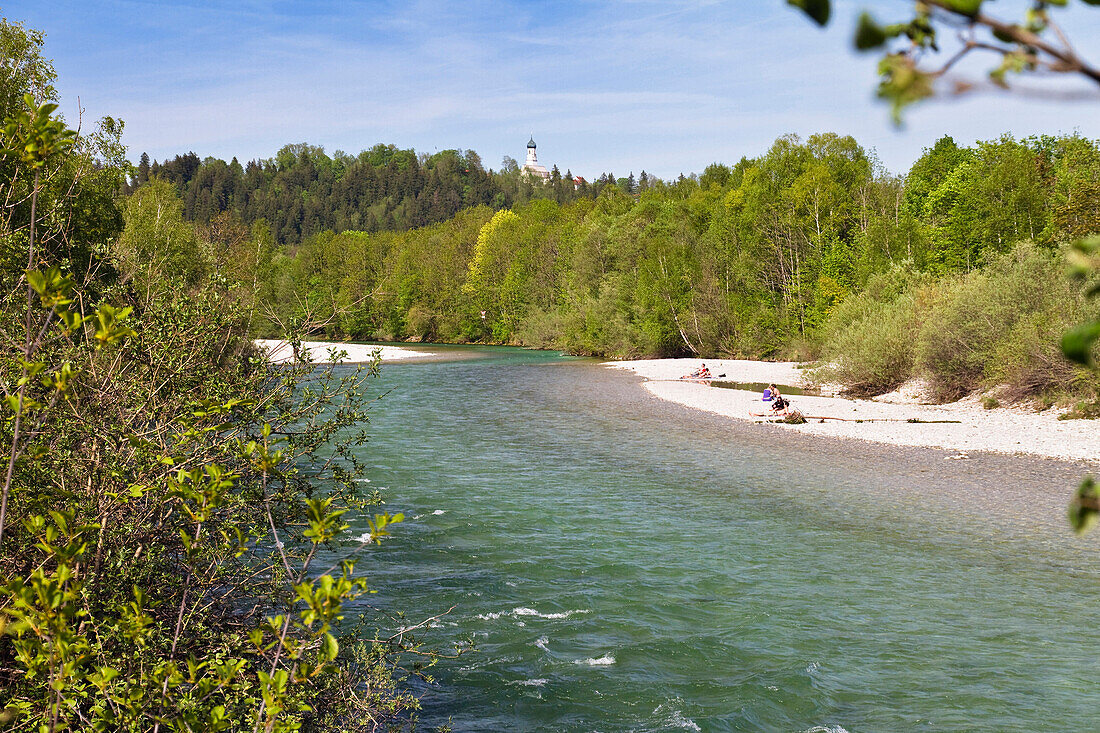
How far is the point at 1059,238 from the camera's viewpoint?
3891cm

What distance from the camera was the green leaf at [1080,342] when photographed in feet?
3.69

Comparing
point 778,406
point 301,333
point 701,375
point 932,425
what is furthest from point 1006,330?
point 301,333

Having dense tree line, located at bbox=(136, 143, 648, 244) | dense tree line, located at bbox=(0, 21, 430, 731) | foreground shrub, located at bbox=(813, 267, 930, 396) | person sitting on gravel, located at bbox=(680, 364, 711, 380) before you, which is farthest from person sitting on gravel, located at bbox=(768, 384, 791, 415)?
dense tree line, located at bbox=(136, 143, 648, 244)

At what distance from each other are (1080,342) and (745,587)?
483 inches

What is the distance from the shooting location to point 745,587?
1266 cm

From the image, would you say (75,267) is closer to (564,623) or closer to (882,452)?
(564,623)

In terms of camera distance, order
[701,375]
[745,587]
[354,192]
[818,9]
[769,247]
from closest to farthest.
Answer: [818,9] → [745,587] → [701,375] → [769,247] → [354,192]

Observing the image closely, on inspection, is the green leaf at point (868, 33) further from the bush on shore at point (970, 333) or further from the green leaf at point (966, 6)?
the bush on shore at point (970, 333)

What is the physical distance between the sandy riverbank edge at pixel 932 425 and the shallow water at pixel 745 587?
1.97 m

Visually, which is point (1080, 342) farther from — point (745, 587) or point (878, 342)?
point (878, 342)

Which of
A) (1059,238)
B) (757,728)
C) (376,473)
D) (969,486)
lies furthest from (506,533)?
(1059,238)

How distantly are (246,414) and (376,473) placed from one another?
14.1 metres

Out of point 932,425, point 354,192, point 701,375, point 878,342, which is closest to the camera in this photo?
point 932,425

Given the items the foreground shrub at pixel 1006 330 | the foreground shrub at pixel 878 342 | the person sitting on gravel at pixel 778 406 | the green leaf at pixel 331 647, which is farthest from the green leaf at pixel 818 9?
the foreground shrub at pixel 878 342
